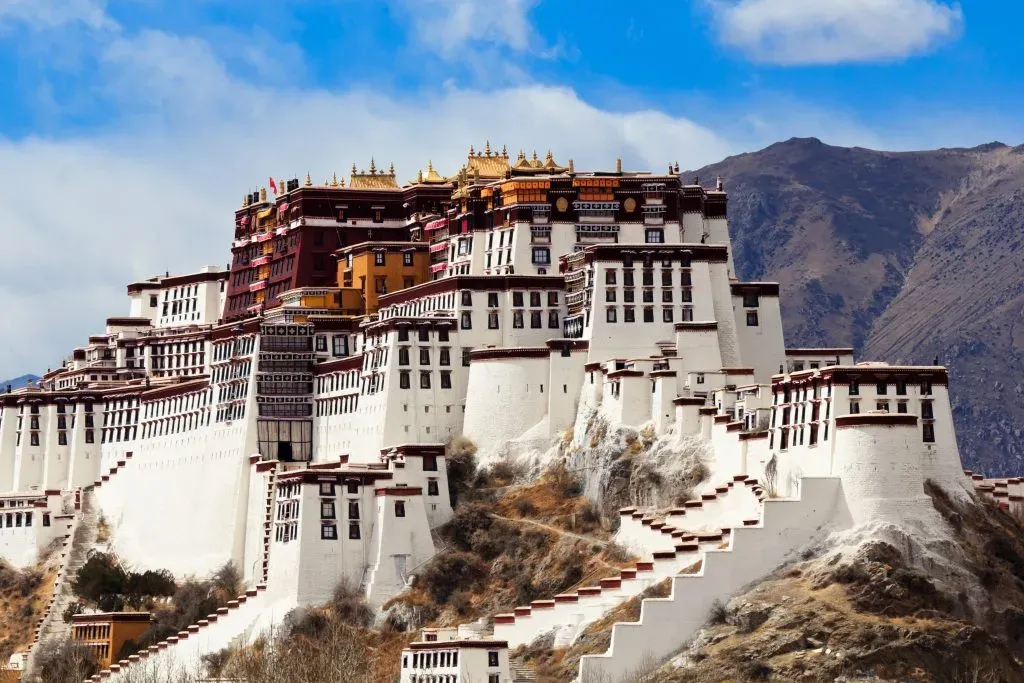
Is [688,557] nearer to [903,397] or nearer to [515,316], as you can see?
[903,397]

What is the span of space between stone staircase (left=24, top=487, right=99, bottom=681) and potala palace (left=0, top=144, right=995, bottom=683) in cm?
30

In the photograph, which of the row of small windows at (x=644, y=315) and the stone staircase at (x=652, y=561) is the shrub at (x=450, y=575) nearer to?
the stone staircase at (x=652, y=561)

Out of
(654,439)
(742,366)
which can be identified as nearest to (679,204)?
(742,366)

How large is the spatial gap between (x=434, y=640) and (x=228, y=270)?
64.1m

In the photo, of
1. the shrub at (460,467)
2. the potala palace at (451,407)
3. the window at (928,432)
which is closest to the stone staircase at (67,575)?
the potala palace at (451,407)

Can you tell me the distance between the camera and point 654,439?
130 m

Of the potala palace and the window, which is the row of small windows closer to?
the potala palace

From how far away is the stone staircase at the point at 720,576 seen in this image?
367ft

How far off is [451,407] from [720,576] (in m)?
31.4

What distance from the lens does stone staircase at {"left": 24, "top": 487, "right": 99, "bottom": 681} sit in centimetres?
14588

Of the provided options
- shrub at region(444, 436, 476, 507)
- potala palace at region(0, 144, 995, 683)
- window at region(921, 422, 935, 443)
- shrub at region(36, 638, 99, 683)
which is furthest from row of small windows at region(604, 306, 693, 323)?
shrub at region(36, 638, 99, 683)

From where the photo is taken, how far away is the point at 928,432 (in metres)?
118

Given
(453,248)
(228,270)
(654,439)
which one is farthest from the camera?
(228,270)

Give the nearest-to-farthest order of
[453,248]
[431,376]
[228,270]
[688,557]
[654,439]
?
[688,557], [654,439], [431,376], [453,248], [228,270]
